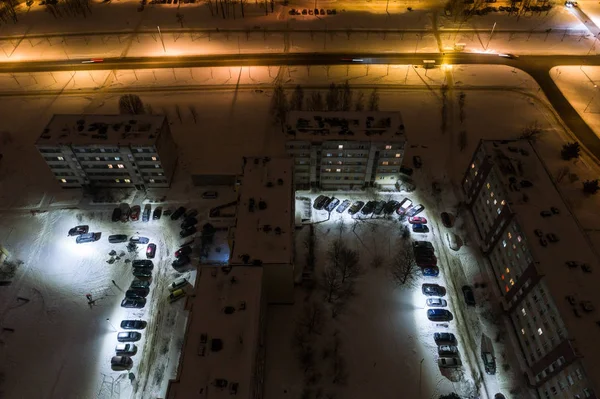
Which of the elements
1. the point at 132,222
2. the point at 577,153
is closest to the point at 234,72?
the point at 132,222

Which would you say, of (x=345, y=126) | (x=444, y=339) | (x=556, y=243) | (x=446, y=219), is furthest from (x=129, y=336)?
(x=556, y=243)

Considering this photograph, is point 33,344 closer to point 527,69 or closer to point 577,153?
point 577,153

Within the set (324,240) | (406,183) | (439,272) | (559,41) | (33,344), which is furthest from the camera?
(559,41)

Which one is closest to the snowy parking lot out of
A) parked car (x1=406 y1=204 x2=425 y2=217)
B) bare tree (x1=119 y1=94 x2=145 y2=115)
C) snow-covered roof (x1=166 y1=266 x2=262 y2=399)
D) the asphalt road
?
snow-covered roof (x1=166 y1=266 x2=262 y2=399)

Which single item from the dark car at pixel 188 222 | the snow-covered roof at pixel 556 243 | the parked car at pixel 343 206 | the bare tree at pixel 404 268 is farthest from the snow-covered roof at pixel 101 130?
the snow-covered roof at pixel 556 243

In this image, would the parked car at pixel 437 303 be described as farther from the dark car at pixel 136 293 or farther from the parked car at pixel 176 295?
the dark car at pixel 136 293

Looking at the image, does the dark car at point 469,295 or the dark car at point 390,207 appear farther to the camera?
the dark car at point 390,207

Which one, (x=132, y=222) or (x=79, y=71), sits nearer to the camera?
(x=132, y=222)
